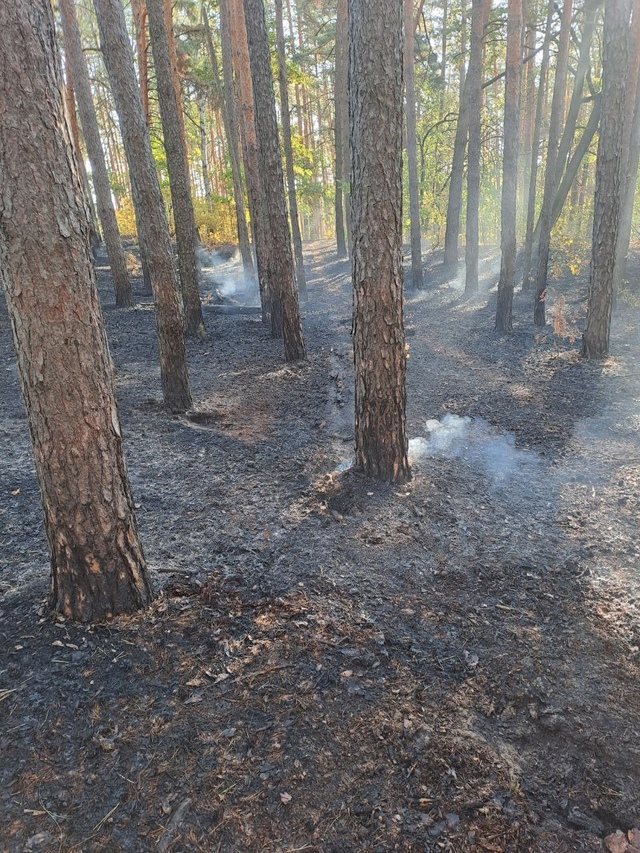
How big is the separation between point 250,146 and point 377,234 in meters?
9.00

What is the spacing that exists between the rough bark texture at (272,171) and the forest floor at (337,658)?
3.57 m

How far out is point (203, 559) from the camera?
4078 mm

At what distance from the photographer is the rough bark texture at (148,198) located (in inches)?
244

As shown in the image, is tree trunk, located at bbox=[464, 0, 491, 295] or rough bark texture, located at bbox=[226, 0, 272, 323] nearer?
rough bark texture, located at bbox=[226, 0, 272, 323]

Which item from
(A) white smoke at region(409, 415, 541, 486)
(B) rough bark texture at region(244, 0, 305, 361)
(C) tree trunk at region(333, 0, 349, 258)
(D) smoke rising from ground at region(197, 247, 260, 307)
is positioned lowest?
(A) white smoke at region(409, 415, 541, 486)

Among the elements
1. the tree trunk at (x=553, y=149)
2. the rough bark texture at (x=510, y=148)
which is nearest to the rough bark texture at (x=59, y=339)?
the rough bark texture at (x=510, y=148)

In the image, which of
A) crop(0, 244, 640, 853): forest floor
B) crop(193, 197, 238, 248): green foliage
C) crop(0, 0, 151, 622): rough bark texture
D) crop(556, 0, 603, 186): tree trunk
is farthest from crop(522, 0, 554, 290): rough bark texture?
crop(193, 197, 238, 248): green foliage

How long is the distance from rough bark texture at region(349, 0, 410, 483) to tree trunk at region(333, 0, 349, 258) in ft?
50.1

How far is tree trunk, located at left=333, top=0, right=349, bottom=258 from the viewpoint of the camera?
1766 centimetres

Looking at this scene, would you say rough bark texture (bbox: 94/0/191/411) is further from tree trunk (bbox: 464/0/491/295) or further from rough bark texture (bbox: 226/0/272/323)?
tree trunk (bbox: 464/0/491/295)

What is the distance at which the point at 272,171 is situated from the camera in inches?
366

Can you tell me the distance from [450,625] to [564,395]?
5.75 metres

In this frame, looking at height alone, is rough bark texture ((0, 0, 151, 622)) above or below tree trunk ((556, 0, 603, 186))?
below

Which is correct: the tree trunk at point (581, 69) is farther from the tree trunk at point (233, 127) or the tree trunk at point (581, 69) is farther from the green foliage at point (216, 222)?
the green foliage at point (216, 222)
